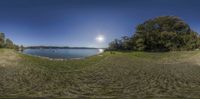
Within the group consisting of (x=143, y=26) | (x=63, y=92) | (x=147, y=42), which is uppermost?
(x=143, y=26)

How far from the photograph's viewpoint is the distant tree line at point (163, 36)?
108m

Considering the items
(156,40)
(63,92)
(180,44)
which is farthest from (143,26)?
(63,92)

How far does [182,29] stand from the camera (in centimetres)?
11662

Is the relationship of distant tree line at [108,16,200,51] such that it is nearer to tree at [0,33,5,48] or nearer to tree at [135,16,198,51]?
tree at [135,16,198,51]

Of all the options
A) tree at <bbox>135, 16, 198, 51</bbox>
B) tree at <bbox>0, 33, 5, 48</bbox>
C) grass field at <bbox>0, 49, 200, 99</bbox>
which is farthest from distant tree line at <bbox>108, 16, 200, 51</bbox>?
tree at <bbox>0, 33, 5, 48</bbox>

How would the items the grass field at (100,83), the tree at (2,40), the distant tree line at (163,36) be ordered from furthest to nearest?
1. the tree at (2,40)
2. the distant tree line at (163,36)
3. the grass field at (100,83)

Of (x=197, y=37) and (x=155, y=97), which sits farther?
(x=197, y=37)

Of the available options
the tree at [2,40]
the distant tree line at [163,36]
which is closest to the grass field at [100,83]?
the distant tree line at [163,36]

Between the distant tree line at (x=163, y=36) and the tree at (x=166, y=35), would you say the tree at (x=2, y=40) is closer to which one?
the distant tree line at (x=163, y=36)

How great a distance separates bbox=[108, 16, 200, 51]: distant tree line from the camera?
354 ft

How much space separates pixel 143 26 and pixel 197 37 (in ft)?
82.0

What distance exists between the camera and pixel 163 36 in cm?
10981

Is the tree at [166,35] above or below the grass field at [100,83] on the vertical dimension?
above

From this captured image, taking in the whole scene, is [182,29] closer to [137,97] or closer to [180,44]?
[180,44]
